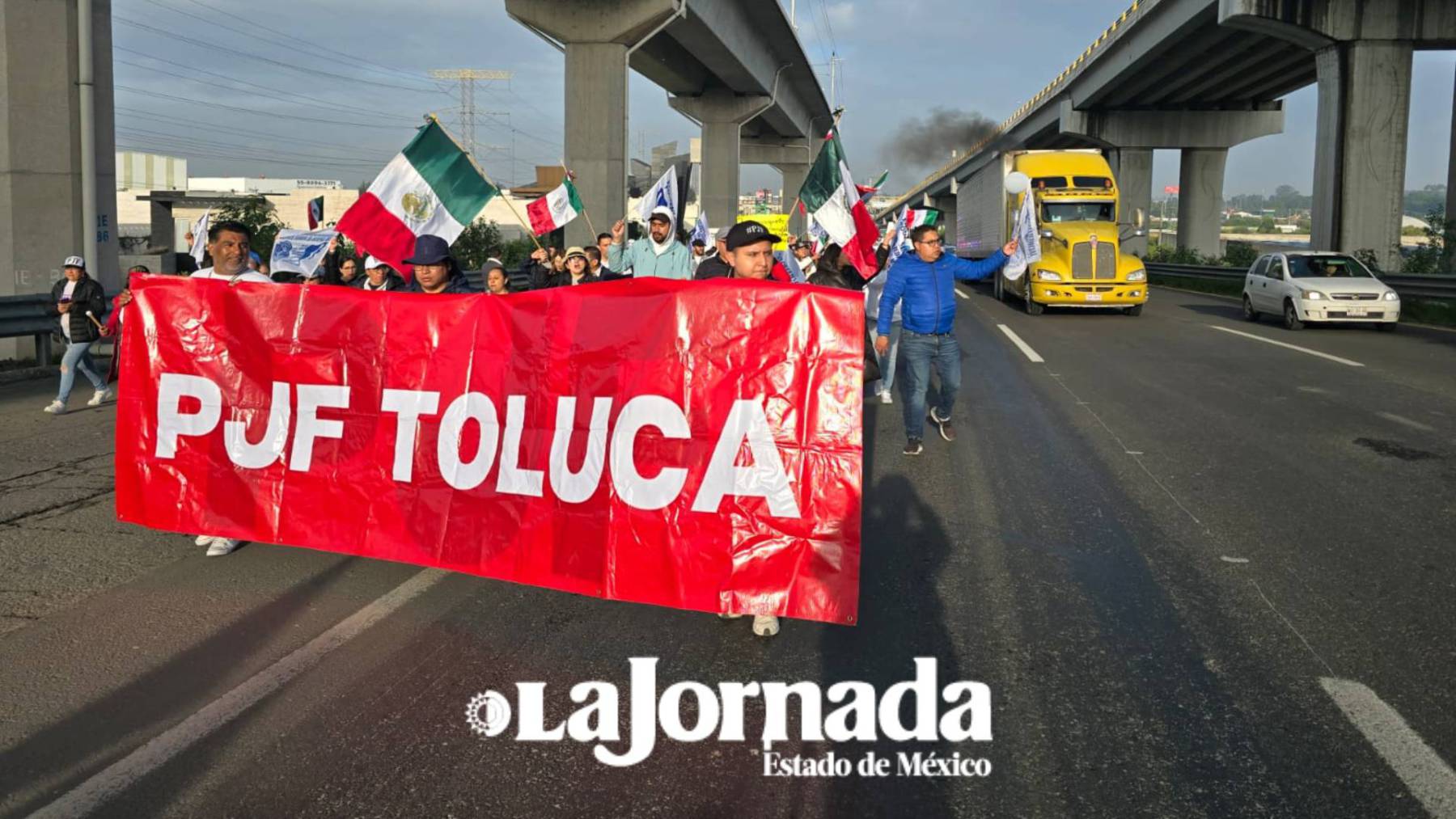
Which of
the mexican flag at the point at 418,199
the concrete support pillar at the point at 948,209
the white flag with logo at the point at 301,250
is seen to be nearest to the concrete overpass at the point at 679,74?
the white flag with logo at the point at 301,250

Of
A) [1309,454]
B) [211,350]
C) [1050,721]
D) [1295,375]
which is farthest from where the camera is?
[1295,375]

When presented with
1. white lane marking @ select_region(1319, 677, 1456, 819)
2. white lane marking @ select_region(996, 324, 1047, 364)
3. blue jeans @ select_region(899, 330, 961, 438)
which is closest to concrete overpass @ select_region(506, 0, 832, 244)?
white lane marking @ select_region(996, 324, 1047, 364)

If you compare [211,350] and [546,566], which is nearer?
[546,566]

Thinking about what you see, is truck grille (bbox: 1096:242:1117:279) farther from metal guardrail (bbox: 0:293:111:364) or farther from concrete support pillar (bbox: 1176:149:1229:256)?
concrete support pillar (bbox: 1176:149:1229:256)

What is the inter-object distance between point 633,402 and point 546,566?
2.68 feet

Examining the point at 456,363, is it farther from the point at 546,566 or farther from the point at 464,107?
the point at 464,107

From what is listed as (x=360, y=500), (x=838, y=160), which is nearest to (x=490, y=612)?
(x=360, y=500)

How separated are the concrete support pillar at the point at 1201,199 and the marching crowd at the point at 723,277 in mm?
47262

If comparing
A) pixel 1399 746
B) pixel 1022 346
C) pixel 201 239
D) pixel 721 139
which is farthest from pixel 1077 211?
pixel 721 139

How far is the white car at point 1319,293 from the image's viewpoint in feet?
68.5

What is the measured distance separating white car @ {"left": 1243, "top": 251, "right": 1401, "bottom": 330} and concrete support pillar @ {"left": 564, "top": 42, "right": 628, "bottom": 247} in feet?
55.5

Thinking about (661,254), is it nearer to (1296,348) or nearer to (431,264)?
(431,264)

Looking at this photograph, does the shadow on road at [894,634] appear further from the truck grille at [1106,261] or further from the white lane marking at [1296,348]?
the truck grille at [1106,261]

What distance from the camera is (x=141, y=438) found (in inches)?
243
